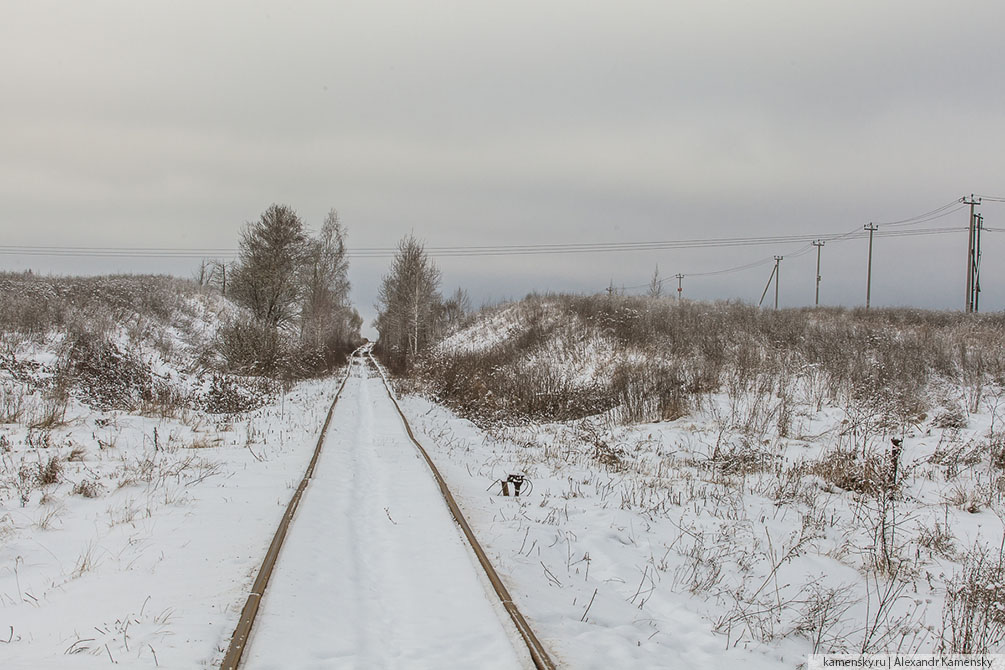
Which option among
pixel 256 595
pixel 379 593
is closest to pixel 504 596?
pixel 379 593

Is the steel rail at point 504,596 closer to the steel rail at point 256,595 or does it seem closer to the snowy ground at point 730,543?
the snowy ground at point 730,543

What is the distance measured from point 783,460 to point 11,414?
521 inches

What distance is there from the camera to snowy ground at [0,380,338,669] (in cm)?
357

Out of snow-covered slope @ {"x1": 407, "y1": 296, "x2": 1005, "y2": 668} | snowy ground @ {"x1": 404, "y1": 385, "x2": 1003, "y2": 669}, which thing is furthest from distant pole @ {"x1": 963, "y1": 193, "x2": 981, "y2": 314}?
snowy ground @ {"x1": 404, "y1": 385, "x2": 1003, "y2": 669}

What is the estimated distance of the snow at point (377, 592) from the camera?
11.7 ft

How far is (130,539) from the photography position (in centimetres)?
550

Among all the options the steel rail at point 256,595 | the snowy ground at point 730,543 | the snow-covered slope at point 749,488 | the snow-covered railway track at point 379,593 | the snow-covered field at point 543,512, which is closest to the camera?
the steel rail at point 256,595

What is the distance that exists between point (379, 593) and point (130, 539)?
110 inches

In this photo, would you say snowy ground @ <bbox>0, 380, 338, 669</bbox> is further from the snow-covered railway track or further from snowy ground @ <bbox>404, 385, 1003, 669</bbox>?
snowy ground @ <bbox>404, 385, 1003, 669</bbox>

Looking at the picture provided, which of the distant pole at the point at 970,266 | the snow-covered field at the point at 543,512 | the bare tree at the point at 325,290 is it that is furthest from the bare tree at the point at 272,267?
the distant pole at the point at 970,266

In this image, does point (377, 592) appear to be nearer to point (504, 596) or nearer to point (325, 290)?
point (504, 596)

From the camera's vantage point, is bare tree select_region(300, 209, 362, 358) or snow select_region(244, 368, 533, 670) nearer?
snow select_region(244, 368, 533, 670)

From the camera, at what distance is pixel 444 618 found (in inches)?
160

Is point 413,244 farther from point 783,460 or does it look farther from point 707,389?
point 783,460
